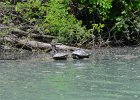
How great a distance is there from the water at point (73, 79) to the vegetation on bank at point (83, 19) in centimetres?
244

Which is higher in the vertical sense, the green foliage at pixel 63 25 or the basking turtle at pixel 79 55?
the green foliage at pixel 63 25

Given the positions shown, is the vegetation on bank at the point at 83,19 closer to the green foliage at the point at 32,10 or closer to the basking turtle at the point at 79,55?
→ the green foliage at the point at 32,10

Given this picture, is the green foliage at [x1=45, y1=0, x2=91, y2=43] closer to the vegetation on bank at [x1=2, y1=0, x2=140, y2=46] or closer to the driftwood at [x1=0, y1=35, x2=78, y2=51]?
the vegetation on bank at [x1=2, y1=0, x2=140, y2=46]

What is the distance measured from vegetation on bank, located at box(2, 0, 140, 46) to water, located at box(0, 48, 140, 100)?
8.01 ft

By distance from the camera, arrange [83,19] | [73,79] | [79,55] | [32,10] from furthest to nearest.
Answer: [83,19] → [32,10] → [79,55] → [73,79]

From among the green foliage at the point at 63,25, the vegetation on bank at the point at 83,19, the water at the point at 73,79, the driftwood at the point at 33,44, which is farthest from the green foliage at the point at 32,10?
the water at the point at 73,79

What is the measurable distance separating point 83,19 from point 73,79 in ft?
25.9

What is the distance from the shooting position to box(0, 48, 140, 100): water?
24.3 ft

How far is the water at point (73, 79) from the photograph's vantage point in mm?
7410

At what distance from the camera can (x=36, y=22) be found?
50.9 ft

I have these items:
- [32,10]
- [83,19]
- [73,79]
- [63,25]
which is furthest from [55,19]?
[73,79]

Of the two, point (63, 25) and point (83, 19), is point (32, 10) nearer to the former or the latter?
point (63, 25)

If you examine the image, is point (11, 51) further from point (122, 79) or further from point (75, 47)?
point (122, 79)

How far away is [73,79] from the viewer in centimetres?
901
